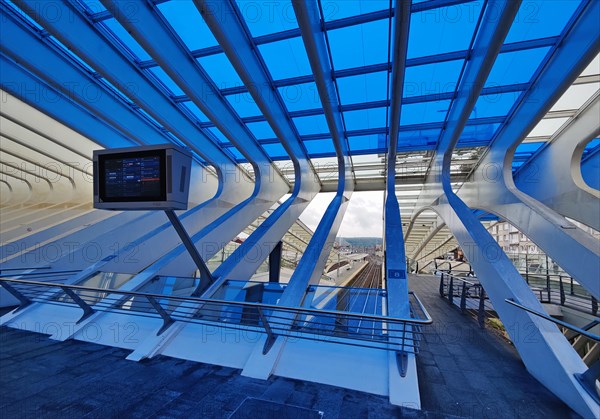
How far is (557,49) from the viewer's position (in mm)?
5352

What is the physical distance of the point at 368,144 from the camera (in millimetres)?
10539

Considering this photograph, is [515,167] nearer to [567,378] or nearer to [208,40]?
[567,378]

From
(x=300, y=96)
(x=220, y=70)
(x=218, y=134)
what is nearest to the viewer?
(x=220, y=70)

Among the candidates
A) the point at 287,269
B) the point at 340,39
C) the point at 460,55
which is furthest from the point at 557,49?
the point at 287,269

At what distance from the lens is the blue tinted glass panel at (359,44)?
5.27m

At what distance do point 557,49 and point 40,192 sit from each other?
21472 millimetres

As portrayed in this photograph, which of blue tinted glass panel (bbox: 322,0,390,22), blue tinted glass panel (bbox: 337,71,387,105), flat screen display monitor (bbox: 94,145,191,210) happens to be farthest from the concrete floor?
blue tinted glass panel (bbox: 337,71,387,105)

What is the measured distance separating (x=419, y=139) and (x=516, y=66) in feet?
12.9

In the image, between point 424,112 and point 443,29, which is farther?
point 424,112

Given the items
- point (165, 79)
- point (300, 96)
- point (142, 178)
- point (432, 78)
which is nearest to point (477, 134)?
point (432, 78)

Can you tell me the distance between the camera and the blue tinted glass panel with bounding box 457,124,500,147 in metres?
8.67

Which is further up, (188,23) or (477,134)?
(188,23)

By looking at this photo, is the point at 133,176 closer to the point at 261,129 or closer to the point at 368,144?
the point at 261,129

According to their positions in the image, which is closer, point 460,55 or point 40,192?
point 460,55
